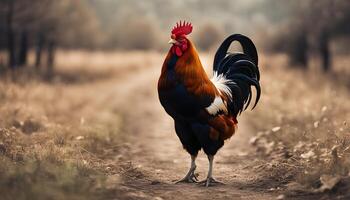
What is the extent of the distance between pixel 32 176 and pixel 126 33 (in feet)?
154

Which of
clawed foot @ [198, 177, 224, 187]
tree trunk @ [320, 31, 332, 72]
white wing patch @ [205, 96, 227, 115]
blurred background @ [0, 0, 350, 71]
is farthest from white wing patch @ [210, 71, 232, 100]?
tree trunk @ [320, 31, 332, 72]

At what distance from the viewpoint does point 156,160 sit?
9164mm

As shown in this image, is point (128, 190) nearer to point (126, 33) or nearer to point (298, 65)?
point (298, 65)

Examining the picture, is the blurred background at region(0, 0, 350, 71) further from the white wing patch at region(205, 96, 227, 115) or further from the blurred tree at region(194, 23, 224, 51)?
the blurred tree at region(194, 23, 224, 51)

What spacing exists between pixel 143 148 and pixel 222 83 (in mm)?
3112

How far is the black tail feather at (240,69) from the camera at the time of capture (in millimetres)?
7730

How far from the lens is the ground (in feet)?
19.3

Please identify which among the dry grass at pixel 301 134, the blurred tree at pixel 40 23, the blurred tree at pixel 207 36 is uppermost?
the blurred tree at pixel 207 36

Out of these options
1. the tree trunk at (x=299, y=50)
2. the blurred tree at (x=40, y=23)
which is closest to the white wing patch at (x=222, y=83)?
the blurred tree at (x=40, y=23)

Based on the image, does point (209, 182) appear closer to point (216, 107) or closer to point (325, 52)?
point (216, 107)

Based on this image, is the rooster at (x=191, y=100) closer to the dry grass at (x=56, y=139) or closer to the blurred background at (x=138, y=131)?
the blurred background at (x=138, y=131)

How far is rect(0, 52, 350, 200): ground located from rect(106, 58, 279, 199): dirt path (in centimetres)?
2

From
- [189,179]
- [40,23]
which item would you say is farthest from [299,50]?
[189,179]

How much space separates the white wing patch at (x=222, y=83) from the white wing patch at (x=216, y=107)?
15.8 inches
